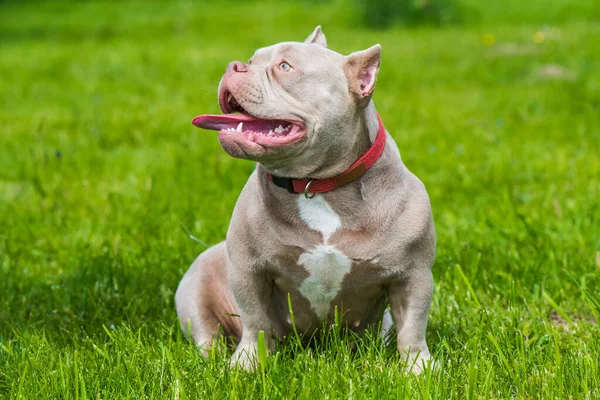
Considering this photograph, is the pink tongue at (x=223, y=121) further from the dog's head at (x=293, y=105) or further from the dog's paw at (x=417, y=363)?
the dog's paw at (x=417, y=363)

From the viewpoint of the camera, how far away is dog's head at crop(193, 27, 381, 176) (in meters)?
2.53

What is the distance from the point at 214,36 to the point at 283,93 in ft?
33.0

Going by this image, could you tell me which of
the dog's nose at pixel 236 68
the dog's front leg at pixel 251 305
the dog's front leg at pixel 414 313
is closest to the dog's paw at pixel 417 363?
the dog's front leg at pixel 414 313

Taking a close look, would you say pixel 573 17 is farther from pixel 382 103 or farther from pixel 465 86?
pixel 382 103

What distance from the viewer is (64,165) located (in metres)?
5.36

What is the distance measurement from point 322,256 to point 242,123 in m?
0.47

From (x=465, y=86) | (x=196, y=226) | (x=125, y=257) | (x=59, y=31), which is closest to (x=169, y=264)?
(x=125, y=257)

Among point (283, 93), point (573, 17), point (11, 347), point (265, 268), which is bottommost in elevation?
point (573, 17)

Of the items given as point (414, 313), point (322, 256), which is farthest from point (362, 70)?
point (414, 313)

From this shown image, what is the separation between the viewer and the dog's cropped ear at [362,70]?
8.56ft

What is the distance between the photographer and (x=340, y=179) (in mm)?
2672

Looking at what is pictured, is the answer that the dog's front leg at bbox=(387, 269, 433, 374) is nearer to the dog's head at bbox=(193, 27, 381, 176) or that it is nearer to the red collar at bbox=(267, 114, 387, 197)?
the red collar at bbox=(267, 114, 387, 197)

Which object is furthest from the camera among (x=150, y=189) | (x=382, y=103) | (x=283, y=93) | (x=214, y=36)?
(x=214, y=36)

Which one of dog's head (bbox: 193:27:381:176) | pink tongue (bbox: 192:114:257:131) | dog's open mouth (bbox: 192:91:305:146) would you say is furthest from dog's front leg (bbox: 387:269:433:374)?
pink tongue (bbox: 192:114:257:131)
